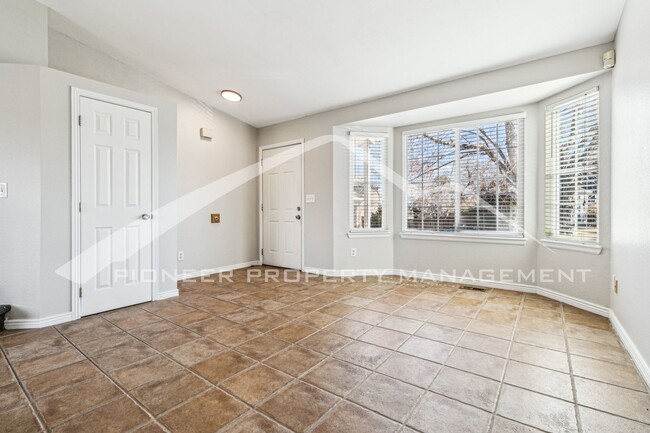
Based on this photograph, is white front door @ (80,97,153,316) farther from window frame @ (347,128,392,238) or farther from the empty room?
window frame @ (347,128,392,238)

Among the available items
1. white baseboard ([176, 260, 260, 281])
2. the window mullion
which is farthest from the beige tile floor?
the window mullion

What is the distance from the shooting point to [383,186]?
4.58m

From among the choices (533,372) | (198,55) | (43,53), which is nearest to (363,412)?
(533,372)

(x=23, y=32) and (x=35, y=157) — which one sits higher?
(x=23, y=32)

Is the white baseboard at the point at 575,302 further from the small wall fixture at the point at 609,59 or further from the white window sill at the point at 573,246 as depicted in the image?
the small wall fixture at the point at 609,59

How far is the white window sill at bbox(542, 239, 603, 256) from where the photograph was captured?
297 cm

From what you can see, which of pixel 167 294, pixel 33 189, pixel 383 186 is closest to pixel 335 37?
pixel 383 186

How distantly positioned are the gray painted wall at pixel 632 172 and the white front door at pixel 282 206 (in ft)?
12.0

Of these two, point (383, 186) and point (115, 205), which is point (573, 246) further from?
point (115, 205)

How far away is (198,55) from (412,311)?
3598 mm

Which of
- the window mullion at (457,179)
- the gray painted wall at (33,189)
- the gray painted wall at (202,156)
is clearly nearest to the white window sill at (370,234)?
the window mullion at (457,179)

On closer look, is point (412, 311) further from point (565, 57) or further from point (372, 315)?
point (565, 57)

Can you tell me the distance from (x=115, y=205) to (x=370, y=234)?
3.20 meters

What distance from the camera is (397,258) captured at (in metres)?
4.62
